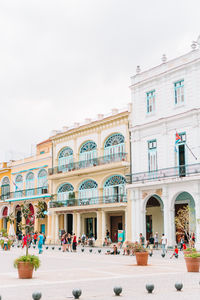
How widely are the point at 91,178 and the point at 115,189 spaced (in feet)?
10.1

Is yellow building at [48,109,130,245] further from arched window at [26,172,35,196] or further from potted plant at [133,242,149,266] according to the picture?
potted plant at [133,242,149,266]

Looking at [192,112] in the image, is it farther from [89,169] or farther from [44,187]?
[44,187]

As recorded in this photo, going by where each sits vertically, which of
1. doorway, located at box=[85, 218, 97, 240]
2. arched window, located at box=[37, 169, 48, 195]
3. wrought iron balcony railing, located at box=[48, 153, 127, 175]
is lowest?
doorway, located at box=[85, 218, 97, 240]

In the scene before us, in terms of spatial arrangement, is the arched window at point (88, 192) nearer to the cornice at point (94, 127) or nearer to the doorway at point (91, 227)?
the doorway at point (91, 227)

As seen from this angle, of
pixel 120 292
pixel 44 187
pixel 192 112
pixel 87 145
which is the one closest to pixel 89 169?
pixel 87 145

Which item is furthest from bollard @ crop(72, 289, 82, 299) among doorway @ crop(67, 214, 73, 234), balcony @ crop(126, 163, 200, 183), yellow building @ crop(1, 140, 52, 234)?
yellow building @ crop(1, 140, 52, 234)

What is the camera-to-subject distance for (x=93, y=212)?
39344 mm

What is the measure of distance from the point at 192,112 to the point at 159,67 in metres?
5.09

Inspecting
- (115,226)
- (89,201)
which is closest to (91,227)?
(115,226)

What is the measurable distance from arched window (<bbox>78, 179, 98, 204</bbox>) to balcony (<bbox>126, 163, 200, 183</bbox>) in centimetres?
469

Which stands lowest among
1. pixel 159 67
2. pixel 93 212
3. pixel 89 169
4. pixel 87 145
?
pixel 93 212

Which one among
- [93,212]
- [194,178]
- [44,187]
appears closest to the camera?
[194,178]

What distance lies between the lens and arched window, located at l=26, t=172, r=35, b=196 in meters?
46.1

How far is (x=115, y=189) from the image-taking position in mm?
35969
